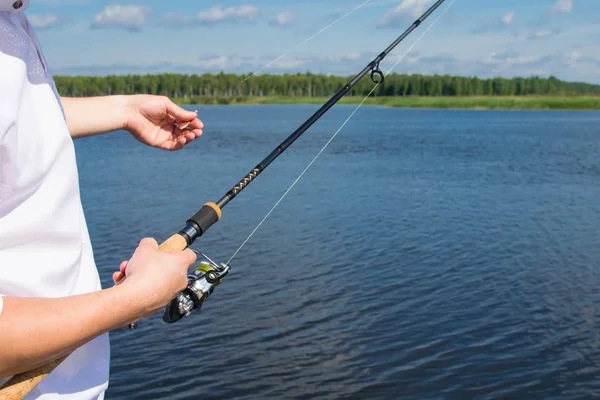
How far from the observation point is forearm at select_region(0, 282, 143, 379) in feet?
3.38

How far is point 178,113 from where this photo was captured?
1.81 meters

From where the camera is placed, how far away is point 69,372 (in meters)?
1.26

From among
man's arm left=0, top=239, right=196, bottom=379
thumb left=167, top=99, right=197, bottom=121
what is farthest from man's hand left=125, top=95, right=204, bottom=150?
man's arm left=0, top=239, right=196, bottom=379

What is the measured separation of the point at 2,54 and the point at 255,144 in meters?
37.7

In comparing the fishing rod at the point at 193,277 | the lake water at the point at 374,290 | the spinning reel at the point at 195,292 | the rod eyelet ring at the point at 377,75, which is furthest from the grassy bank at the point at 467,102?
the spinning reel at the point at 195,292

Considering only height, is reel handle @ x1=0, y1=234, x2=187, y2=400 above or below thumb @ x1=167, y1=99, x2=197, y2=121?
below

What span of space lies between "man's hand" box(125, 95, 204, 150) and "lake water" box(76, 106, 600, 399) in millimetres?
5949

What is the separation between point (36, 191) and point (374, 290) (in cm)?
992

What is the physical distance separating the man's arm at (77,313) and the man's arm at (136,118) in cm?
57

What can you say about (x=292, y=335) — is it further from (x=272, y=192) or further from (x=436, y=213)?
(x=272, y=192)

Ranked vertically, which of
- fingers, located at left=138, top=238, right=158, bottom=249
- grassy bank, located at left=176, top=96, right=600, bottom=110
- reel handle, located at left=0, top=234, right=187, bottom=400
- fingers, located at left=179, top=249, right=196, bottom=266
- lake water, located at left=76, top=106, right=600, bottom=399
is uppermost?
fingers, located at left=138, top=238, right=158, bottom=249

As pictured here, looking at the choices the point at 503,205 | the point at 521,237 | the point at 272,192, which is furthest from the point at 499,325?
the point at 272,192

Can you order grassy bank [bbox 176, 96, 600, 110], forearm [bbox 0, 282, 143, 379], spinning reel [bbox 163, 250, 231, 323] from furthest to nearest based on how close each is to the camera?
grassy bank [bbox 176, 96, 600, 110] → spinning reel [bbox 163, 250, 231, 323] → forearm [bbox 0, 282, 143, 379]

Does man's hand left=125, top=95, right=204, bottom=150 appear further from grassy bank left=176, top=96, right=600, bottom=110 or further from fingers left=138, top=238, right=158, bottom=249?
grassy bank left=176, top=96, right=600, bottom=110
